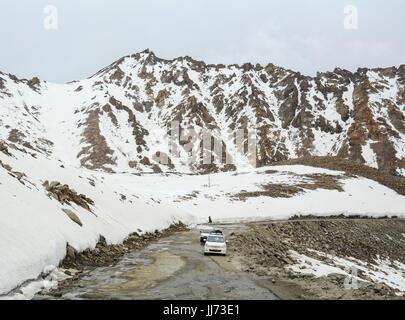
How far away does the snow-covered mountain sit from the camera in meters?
122

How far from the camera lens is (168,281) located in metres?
11.9

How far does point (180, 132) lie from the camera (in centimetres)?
14338

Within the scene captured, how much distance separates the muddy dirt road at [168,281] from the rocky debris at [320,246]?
1.48 meters

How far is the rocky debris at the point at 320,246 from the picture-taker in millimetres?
12047

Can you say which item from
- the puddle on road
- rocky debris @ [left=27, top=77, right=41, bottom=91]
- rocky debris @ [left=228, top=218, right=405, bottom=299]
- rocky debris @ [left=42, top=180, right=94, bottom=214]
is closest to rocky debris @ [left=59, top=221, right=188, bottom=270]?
the puddle on road

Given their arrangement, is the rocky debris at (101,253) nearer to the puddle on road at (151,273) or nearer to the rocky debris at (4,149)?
the puddle on road at (151,273)

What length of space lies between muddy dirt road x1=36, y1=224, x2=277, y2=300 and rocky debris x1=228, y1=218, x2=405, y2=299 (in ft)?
4.87

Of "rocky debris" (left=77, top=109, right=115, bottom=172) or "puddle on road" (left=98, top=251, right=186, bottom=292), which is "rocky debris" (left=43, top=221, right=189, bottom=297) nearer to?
"puddle on road" (left=98, top=251, right=186, bottom=292)

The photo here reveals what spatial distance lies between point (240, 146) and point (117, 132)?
5341 centimetres

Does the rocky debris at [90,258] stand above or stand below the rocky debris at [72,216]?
below

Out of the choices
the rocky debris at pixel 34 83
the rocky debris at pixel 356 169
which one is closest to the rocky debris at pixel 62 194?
the rocky debris at pixel 356 169

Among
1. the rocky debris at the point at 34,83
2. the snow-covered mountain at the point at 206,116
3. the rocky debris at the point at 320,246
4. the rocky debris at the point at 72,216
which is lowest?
the rocky debris at the point at 320,246

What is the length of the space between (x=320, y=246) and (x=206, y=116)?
125m

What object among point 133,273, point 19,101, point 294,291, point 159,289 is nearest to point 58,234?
point 133,273
